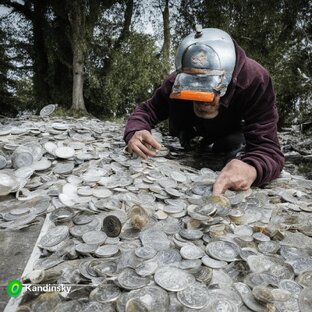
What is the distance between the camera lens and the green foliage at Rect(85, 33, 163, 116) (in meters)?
11.6

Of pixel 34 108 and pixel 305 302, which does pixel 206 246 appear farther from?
pixel 34 108

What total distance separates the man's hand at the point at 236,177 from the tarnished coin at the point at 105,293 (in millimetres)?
1066

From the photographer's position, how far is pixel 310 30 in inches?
473

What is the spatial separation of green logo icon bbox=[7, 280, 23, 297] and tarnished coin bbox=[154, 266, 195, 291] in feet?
1.77

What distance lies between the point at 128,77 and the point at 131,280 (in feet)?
37.3

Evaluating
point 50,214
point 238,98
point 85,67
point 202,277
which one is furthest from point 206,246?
point 85,67

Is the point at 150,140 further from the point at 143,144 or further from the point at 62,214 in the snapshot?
the point at 62,214

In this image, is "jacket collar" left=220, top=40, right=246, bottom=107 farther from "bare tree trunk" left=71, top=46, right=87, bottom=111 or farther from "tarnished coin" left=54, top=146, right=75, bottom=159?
"bare tree trunk" left=71, top=46, right=87, bottom=111

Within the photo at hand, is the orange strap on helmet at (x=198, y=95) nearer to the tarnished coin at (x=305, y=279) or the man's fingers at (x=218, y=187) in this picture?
the man's fingers at (x=218, y=187)

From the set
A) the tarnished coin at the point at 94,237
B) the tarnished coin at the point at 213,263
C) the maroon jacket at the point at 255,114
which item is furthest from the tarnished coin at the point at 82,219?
the maroon jacket at the point at 255,114

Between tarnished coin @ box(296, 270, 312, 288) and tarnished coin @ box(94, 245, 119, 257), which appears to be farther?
tarnished coin @ box(94, 245, 119, 257)

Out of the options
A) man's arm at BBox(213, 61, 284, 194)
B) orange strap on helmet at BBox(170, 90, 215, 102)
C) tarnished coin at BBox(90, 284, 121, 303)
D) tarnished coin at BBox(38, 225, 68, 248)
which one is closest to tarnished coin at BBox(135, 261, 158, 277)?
tarnished coin at BBox(90, 284, 121, 303)

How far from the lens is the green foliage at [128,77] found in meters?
11.6

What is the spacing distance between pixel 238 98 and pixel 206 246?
149cm
